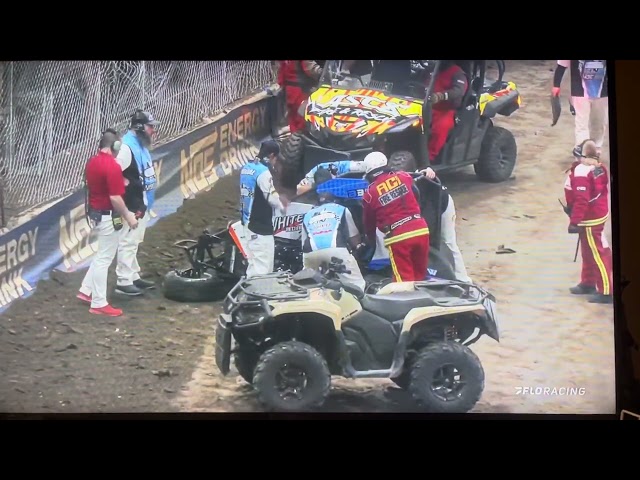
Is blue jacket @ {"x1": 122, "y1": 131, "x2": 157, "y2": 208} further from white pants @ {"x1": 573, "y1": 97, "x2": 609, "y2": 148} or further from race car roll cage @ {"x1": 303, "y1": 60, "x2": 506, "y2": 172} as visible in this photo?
white pants @ {"x1": 573, "y1": 97, "x2": 609, "y2": 148}

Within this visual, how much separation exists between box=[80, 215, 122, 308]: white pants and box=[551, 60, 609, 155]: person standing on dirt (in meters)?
2.15

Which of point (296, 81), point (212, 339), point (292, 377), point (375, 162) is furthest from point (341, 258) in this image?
point (296, 81)

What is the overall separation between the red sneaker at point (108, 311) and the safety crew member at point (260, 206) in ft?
2.04

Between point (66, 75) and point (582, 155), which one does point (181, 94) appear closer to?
point (66, 75)

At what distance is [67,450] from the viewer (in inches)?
134

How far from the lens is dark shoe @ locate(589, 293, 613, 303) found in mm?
3324

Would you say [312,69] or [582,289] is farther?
[312,69]

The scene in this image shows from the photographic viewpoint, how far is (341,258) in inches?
131

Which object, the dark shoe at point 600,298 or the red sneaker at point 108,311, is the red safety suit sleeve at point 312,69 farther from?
the dark shoe at point 600,298

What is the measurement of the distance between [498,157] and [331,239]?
2.86 ft

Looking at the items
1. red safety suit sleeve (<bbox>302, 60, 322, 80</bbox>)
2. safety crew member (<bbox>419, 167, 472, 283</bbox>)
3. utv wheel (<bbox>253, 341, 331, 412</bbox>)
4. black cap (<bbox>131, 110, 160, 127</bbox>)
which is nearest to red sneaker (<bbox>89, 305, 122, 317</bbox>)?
utv wheel (<bbox>253, 341, 331, 412</bbox>)

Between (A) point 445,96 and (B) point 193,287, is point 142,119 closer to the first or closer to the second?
(B) point 193,287

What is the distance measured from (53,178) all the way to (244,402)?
4.45 feet
